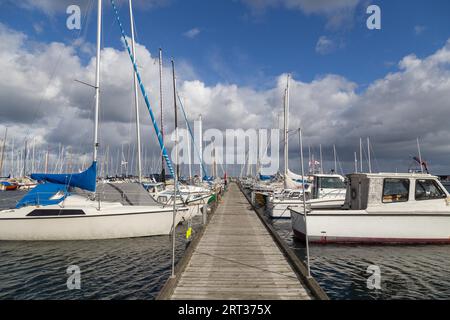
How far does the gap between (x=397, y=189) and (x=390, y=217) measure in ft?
5.03

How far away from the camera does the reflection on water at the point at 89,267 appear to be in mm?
8320

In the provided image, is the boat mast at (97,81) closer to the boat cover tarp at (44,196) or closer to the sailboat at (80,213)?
the sailboat at (80,213)

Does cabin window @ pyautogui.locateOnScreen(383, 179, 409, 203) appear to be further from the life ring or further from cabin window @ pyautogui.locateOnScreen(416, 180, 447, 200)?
the life ring

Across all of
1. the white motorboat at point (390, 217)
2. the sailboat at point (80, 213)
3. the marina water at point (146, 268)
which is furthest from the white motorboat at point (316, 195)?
the sailboat at point (80, 213)

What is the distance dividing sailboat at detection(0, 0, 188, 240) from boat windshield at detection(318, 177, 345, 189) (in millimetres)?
12935

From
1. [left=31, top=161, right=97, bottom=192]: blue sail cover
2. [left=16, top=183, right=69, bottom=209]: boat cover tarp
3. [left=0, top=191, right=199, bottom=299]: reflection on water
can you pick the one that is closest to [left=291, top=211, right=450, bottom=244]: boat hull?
[left=0, top=191, right=199, bottom=299]: reflection on water

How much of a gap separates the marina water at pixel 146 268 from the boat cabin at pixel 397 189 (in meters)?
2.17

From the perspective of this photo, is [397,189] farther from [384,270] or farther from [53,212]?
[53,212]

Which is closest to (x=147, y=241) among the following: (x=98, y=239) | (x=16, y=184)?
(x=98, y=239)

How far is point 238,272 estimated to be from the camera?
8039 millimetres

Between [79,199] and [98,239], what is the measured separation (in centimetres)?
251

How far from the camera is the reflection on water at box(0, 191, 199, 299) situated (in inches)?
328

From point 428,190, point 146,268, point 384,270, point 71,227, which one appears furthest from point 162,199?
point 428,190
